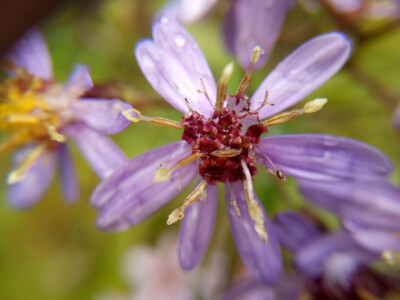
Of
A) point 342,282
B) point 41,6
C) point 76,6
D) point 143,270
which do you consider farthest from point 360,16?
point 143,270

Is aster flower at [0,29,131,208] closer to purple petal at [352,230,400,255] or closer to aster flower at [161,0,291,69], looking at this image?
aster flower at [161,0,291,69]

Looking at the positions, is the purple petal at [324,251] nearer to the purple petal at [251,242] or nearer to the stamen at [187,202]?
the purple petal at [251,242]

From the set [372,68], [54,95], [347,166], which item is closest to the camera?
[347,166]

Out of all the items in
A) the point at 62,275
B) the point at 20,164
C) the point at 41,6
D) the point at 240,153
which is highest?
the point at 41,6

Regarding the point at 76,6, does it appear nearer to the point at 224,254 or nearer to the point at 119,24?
the point at 119,24

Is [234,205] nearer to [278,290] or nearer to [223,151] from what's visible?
[223,151]

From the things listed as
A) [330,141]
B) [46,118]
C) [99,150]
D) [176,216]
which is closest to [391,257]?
[330,141]

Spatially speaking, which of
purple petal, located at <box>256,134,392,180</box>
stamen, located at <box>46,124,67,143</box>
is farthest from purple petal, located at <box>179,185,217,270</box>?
stamen, located at <box>46,124,67,143</box>
